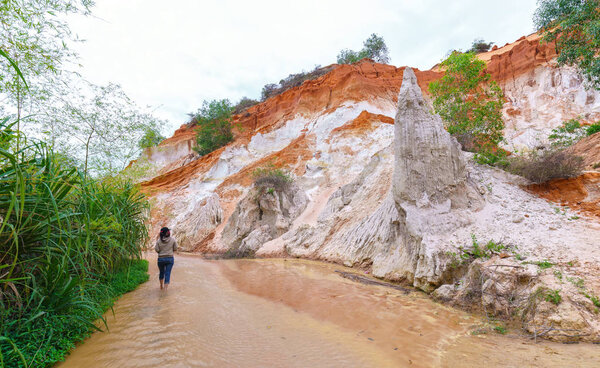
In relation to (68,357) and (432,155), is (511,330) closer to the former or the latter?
(432,155)

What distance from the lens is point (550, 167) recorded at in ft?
23.7

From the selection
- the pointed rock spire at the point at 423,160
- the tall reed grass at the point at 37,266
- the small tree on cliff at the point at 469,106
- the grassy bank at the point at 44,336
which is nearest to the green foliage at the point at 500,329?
the pointed rock spire at the point at 423,160

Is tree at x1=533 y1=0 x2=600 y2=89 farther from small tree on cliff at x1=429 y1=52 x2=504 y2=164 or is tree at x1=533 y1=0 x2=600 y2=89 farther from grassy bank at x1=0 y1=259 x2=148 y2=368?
grassy bank at x1=0 y1=259 x2=148 y2=368

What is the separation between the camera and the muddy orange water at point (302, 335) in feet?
9.98

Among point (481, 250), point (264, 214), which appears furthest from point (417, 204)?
point (264, 214)

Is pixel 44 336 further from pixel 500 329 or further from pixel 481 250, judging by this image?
pixel 481 250

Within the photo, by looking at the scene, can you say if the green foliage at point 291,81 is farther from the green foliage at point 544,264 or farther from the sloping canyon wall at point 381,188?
the green foliage at point 544,264

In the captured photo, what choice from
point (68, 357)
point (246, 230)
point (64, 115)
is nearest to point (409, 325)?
point (68, 357)

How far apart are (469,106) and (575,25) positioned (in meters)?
3.71

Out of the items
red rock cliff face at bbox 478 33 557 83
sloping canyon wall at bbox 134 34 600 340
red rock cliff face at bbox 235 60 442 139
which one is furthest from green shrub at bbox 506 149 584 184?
red rock cliff face at bbox 478 33 557 83

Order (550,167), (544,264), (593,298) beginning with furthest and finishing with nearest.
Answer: (550,167), (544,264), (593,298)

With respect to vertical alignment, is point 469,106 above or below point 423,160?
above

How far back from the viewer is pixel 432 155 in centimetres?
728

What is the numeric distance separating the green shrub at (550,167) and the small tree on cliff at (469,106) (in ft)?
8.59
